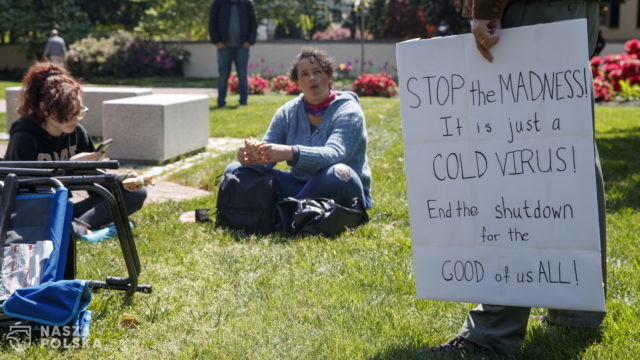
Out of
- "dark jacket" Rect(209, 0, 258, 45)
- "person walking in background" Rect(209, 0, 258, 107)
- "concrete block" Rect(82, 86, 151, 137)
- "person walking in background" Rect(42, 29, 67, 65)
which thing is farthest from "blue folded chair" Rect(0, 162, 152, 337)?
"person walking in background" Rect(42, 29, 67, 65)

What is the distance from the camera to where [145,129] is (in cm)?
804

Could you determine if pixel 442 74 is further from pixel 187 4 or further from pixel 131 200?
pixel 187 4

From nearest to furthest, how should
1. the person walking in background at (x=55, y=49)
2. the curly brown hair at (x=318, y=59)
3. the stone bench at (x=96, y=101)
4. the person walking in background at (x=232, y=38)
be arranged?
the curly brown hair at (x=318, y=59), the stone bench at (x=96, y=101), the person walking in background at (x=232, y=38), the person walking in background at (x=55, y=49)

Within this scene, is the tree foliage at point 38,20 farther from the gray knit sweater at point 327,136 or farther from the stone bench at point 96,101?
the gray knit sweater at point 327,136

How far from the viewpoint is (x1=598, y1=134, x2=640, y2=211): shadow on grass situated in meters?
5.79

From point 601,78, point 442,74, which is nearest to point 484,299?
point 442,74

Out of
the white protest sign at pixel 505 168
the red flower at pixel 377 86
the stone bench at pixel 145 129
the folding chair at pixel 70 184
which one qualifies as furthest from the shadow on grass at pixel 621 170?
the red flower at pixel 377 86

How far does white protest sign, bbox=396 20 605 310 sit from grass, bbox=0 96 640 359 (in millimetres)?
338

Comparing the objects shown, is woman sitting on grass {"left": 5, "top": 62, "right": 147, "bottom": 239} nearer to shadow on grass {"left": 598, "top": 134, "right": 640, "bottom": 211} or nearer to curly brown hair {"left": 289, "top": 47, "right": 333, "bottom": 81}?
curly brown hair {"left": 289, "top": 47, "right": 333, "bottom": 81}

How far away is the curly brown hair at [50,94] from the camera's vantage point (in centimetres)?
451

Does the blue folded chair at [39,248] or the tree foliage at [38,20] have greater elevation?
the tree foliage at [38,20]

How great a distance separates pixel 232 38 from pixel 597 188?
11.8 meters

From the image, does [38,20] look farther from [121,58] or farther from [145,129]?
[145,129]

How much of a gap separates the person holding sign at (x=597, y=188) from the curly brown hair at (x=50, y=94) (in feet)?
8.45
